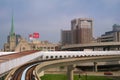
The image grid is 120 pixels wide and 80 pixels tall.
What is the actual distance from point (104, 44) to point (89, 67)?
33.2 m

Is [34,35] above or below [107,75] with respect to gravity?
above

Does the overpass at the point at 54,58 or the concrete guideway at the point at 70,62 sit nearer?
the overpass at the point at 54,58

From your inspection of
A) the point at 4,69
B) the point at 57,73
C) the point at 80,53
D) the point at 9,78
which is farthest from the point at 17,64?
the point at 80,53

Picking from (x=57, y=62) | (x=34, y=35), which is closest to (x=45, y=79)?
(x=57, y=62)

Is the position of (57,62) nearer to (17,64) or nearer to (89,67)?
(17,64)

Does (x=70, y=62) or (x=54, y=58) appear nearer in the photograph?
(x=70, y=62)

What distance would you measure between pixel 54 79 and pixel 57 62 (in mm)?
25241

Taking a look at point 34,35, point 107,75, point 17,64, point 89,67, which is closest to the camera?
point 17,64

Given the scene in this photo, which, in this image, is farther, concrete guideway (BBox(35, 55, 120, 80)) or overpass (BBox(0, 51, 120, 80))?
concrete guideway (BBox(35, 55, 120, 80))

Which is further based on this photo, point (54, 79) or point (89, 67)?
point (89, 67)

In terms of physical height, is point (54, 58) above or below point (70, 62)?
below

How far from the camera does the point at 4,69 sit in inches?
1708

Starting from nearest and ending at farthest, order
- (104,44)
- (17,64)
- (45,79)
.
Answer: (17,64) < (45,79) < (104,44)

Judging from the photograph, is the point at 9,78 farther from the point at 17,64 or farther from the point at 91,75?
the point at 91,75
